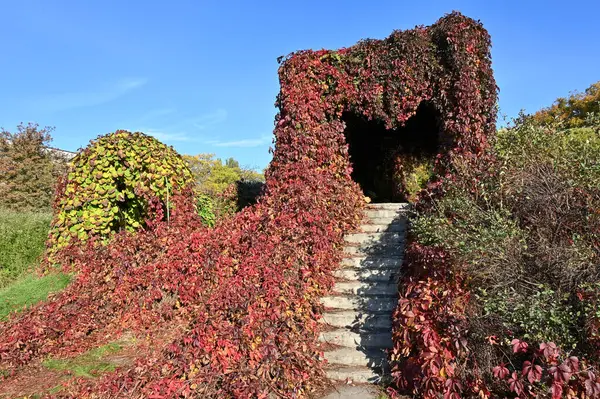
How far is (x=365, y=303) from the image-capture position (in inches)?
211

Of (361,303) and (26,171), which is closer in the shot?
(361,303)

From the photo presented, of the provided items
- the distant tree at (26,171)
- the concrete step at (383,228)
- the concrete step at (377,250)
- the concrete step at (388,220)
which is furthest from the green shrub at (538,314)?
the distant tree at (26,171)

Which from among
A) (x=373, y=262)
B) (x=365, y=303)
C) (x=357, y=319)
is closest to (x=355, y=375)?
(x=357, y=319)

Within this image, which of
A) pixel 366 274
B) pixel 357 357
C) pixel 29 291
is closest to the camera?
pixel 357 357

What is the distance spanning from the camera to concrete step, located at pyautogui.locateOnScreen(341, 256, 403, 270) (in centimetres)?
596

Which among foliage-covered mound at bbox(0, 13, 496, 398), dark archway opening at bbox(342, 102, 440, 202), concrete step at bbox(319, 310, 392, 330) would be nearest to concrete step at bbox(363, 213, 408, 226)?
foliage-covered mound at bbox(0, 13, 496, 398)

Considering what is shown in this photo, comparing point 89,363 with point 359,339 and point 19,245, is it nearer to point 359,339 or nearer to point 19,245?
point 359,339

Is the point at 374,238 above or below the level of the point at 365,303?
above

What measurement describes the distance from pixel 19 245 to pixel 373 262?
274 inches

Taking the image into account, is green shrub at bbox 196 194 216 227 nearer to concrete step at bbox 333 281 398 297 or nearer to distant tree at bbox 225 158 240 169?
concrete step at bbox 333 281 398 297

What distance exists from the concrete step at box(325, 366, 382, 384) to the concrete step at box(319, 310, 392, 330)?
0.63m

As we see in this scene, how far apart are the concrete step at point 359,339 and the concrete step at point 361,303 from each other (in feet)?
1.34

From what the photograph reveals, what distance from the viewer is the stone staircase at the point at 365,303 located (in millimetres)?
4559

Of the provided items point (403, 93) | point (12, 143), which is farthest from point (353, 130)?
point (12, 143)
